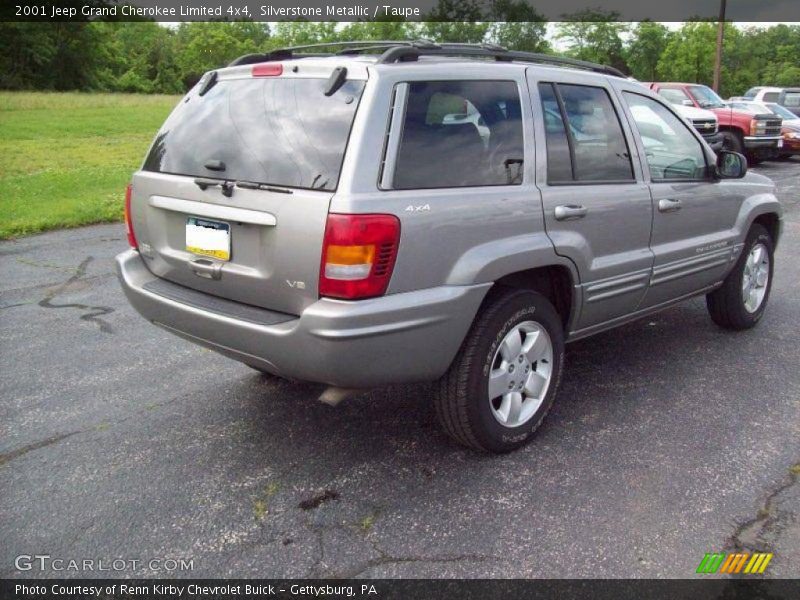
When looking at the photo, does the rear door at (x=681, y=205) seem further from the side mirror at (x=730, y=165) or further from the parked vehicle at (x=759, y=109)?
the parked vehicle at (x=759, y=109)

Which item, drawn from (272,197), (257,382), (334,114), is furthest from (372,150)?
(257,382)

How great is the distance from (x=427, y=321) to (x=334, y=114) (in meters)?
0.94

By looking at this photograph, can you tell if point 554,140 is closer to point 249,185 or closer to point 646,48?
point 249,185

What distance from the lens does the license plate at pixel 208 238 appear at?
10.3ft

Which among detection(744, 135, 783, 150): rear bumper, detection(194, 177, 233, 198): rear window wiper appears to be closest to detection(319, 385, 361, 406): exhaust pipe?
detection(194, 177, 233, 198): rear window wiper

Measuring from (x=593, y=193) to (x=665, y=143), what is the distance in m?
1.01

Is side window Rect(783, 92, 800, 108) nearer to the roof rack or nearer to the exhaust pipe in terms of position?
the roof rack

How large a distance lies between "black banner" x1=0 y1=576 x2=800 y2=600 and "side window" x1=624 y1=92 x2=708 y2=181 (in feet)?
7.88

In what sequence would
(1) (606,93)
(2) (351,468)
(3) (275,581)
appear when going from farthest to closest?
1. (1) (606,93)
2. (2) (351,468)
3. (3) (275,581)

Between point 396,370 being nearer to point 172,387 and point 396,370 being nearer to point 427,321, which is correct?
point 427,321

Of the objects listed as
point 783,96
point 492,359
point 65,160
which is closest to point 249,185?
point 492,359

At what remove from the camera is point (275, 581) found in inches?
99.9

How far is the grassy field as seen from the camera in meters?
10.1

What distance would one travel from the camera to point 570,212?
11.6ft
